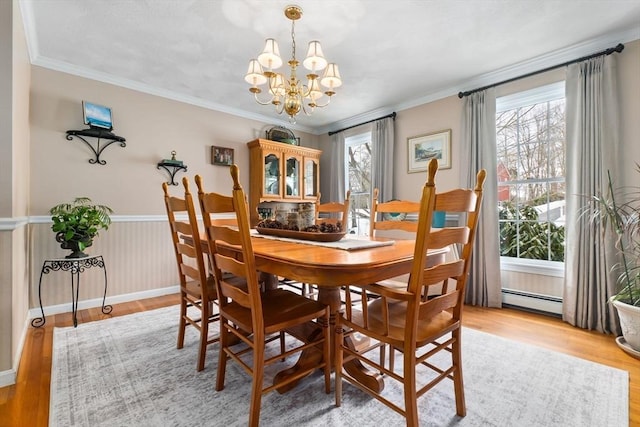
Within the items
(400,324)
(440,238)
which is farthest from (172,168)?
(440,238)

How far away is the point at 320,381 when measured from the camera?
1.68 metres

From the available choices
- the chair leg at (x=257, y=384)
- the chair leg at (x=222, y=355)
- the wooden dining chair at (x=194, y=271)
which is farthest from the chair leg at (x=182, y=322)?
the chair leg at (x=257, y=384)

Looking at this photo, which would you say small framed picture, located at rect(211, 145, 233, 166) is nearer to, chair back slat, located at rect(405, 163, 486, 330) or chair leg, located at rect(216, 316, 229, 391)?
chair leg, located at rect(216, 316, 229, 391)

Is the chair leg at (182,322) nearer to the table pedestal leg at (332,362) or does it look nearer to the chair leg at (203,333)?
the chair leg at (203,333)

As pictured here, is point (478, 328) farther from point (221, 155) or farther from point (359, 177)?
point (221, 155)

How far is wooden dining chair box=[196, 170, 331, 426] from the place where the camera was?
1261 millimetres

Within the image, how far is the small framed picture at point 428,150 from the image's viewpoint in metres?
3.46

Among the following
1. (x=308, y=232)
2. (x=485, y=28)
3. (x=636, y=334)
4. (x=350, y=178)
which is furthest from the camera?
(x=350, y=178)

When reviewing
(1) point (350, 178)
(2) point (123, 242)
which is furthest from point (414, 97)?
(2) point (123, 242)

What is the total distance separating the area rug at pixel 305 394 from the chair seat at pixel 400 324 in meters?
0.46

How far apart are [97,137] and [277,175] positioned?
2.09 meters

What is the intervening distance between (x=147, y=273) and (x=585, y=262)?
4.33m

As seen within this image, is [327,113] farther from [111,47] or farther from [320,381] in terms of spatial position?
[320,381]

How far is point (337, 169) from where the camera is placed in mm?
4797
